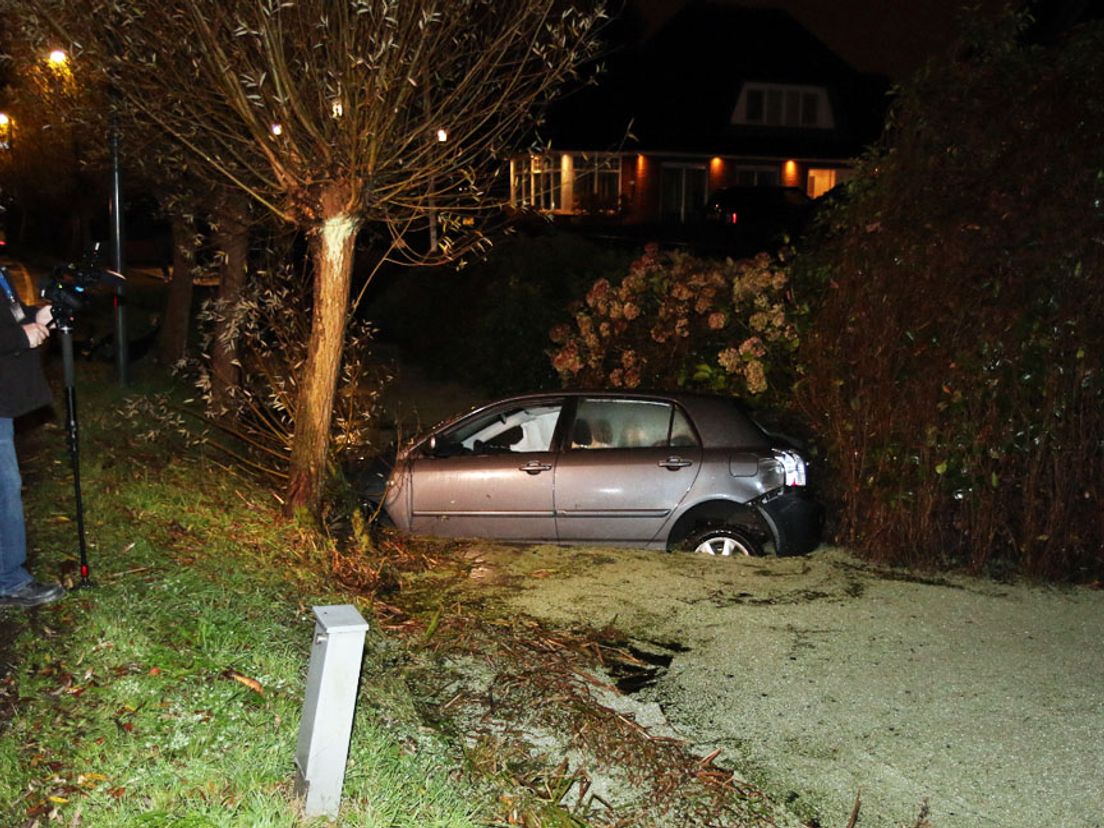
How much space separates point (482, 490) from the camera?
8.79m

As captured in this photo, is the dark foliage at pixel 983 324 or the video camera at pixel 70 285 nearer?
the video camera at pixel 70 285

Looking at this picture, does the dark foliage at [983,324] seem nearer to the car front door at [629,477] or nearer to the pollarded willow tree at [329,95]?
the car front door at [629,477]

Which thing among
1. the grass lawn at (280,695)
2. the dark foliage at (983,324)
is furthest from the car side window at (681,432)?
the grass lawn at (280,695)

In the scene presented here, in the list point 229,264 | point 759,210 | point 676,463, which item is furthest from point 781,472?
point 759,210

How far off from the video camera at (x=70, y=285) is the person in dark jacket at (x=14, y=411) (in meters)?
0.08

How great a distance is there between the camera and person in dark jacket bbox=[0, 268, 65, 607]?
5.83 m

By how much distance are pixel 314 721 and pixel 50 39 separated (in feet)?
23.3

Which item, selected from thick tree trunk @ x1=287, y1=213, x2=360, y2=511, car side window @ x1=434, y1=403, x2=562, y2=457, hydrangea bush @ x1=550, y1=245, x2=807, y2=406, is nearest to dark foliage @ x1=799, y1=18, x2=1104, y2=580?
hydrangea bush @ x1=550, y1=245, x2=807, y2=406

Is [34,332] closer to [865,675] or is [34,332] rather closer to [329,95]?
[329,95]

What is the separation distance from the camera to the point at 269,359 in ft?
30.5

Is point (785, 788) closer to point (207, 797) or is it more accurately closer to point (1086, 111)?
point (207, 797)

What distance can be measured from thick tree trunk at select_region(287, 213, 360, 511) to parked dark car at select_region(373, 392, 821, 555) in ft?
2.78

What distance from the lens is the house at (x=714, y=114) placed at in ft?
133

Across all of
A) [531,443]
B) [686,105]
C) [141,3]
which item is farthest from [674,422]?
[686,105]
